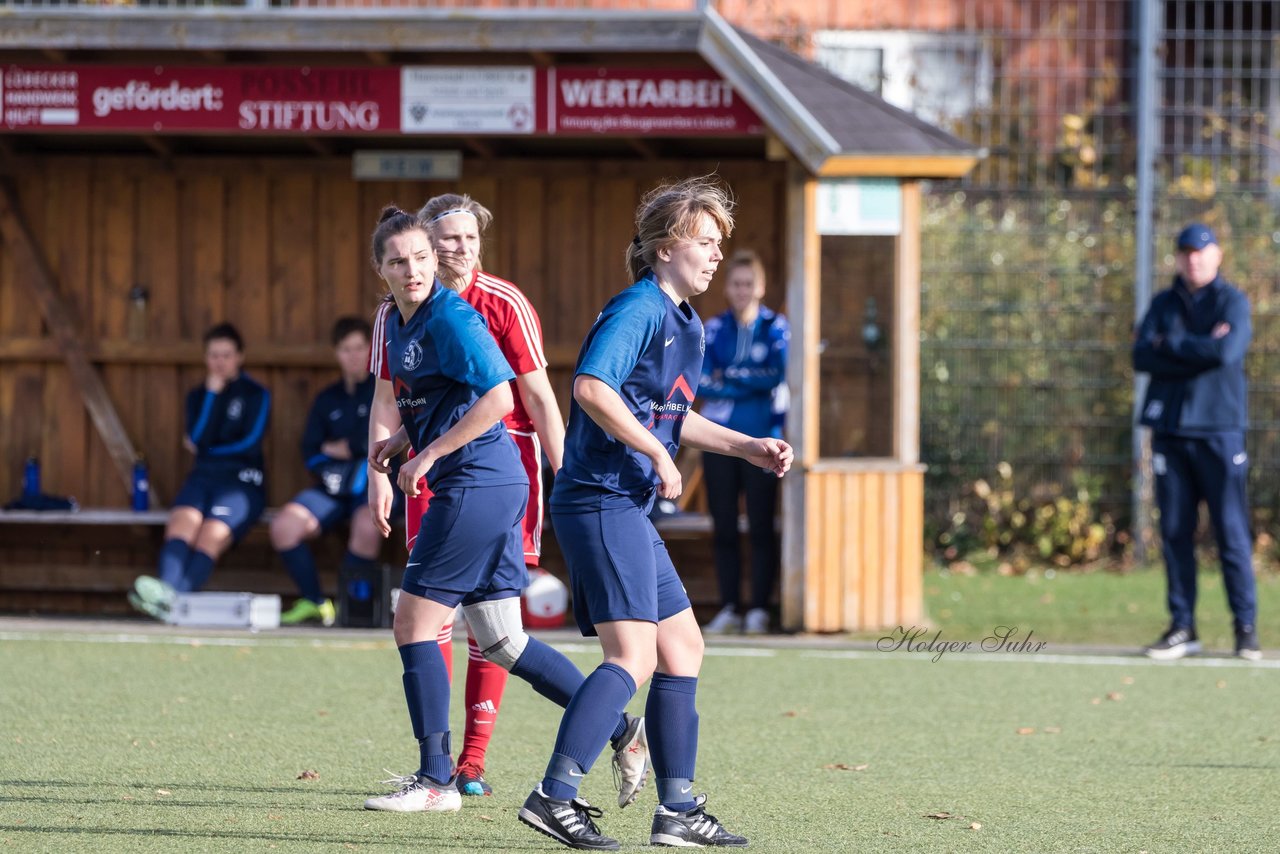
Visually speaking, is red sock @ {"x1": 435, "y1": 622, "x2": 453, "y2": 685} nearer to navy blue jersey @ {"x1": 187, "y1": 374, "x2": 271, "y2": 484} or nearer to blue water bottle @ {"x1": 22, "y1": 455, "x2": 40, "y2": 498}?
navy blue jersey @ {"x1": 187, "y1": 374, "x2": 271, "y2": 484}

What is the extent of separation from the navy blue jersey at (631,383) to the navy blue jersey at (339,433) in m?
5.62

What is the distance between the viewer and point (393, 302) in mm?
5328

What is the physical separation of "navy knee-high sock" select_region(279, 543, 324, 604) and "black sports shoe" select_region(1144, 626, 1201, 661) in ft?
14.5

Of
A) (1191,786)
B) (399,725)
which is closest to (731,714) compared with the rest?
(399,725)

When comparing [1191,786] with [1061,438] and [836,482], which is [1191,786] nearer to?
[836,482]

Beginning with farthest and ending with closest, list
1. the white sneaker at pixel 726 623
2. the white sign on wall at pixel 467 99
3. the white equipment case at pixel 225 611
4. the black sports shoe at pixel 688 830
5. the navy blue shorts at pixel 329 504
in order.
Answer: the navy blue shorts at pixel 329 504 < the white sneaker at pixel 726 623 < the white equipment case at pixel 225 611 < the white sign on wall at pixel 467 99 < the black sports shoe at pixel 688 830

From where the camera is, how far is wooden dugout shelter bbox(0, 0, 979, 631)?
9.17 meters

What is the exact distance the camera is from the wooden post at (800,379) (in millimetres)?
9328

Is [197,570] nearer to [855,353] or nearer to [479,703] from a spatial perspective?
[855,353]

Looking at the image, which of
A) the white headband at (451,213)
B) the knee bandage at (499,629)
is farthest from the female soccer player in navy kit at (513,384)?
the knee bandage at (499,629)

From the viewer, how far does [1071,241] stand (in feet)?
41.6

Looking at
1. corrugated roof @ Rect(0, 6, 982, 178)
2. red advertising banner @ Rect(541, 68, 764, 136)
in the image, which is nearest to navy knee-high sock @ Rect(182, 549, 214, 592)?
corrugated roof @ Rect(0, 6, 982, 178)

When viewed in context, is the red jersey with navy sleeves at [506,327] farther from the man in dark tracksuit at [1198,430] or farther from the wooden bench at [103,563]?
the wooden bench at [103,563]

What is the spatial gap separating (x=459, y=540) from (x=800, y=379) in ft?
15.1
